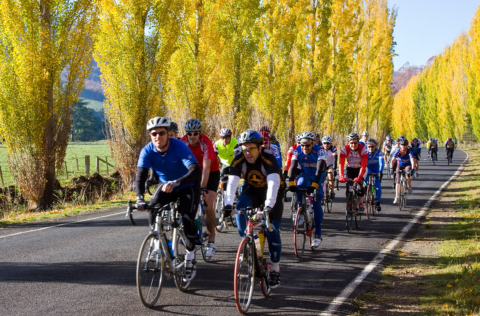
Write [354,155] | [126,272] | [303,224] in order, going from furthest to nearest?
1. [354,155]
2. [303,224]
3. [126,272]

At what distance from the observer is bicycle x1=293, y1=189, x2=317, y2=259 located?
8213 mm

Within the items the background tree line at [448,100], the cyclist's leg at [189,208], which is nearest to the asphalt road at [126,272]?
the cyclist's leg at [189,208]

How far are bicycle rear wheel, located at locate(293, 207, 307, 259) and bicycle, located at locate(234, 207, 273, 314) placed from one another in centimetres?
234

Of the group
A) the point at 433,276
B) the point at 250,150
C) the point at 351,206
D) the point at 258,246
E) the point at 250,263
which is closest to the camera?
the point at 250,263

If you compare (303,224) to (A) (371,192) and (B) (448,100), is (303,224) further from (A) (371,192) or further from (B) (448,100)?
(B) (448,100)

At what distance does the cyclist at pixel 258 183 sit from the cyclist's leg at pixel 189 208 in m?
0.48

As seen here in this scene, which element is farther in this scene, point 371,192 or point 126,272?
point 371,192

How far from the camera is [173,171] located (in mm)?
6082

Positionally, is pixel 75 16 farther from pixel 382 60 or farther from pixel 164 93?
pixel 382 60

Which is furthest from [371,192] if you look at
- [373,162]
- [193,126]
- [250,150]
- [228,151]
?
[250,150]

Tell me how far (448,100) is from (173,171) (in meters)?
78.7

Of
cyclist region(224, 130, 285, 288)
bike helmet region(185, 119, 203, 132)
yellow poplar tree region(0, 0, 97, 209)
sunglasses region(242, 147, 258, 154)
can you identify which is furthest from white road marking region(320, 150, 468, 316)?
yellow poplar tree region(0, 0, 97, 209)

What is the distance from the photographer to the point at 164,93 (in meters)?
20.4

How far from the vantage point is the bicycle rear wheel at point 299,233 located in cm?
818
